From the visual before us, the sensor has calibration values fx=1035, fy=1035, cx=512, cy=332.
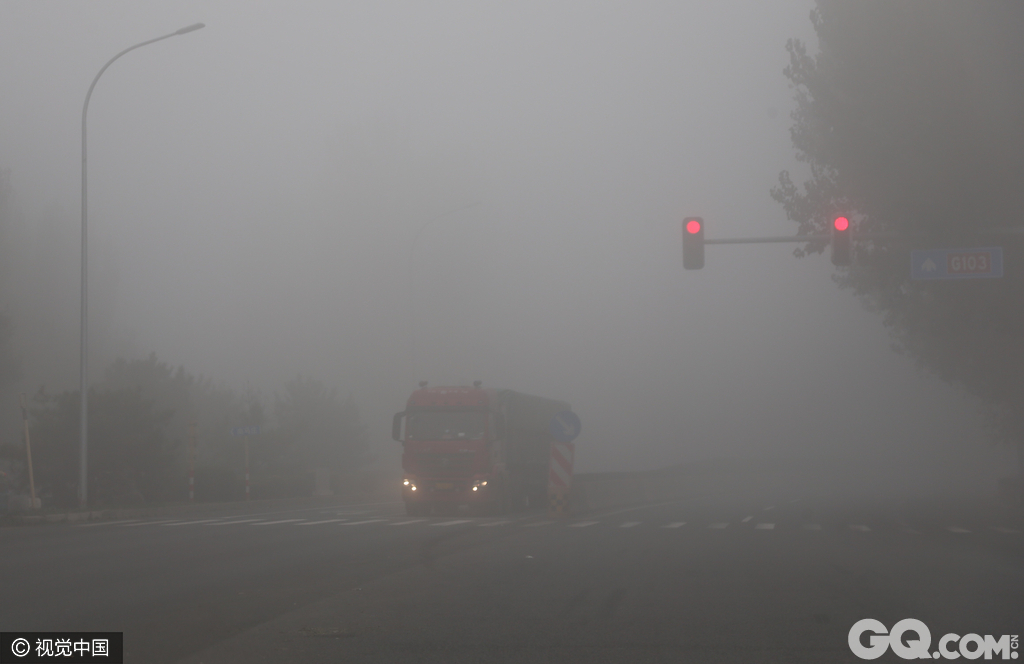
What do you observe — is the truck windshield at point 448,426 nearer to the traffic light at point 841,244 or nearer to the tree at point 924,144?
the tree at point 924,144

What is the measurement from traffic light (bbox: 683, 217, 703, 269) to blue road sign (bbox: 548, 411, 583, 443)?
7444mm

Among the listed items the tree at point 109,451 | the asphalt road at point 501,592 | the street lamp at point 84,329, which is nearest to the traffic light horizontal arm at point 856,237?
the asphalt road at point 501,592

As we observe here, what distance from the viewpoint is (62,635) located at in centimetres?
767

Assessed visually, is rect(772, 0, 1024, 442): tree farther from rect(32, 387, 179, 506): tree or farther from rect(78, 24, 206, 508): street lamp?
rect(32, 387, 179, 506): tree

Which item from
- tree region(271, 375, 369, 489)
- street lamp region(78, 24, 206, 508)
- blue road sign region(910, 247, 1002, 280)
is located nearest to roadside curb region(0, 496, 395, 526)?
street lamp region(78, 24, 206, 508)

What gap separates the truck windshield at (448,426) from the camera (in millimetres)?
25484

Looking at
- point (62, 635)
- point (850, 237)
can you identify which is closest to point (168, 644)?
point (62, 635)

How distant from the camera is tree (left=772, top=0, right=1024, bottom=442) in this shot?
22.0m

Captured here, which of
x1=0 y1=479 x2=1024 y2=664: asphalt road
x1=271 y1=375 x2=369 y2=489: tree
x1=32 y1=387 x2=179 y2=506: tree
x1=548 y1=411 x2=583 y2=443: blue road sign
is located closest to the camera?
x1=0 y1=479 x2=1024 y2=664: asphalt road

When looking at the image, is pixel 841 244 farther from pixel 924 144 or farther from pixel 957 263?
pixel 924 144

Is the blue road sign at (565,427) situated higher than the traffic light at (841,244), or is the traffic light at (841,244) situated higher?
the traffic light at (841,244)

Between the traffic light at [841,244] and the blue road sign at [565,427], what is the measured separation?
8501 mm

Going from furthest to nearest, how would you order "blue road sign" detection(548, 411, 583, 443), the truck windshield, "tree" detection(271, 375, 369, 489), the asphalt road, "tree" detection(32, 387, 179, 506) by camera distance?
Answer: "tree" detection(271, 375, 369, 489) < "tree" detection(32, 387, 179, 506) < the truck windshield < "blue road sign" detection(548, 411, 583, 443) < the asphalt road

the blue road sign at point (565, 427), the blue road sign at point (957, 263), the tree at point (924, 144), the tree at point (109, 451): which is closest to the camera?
the blue road sign at point (957, 263)
